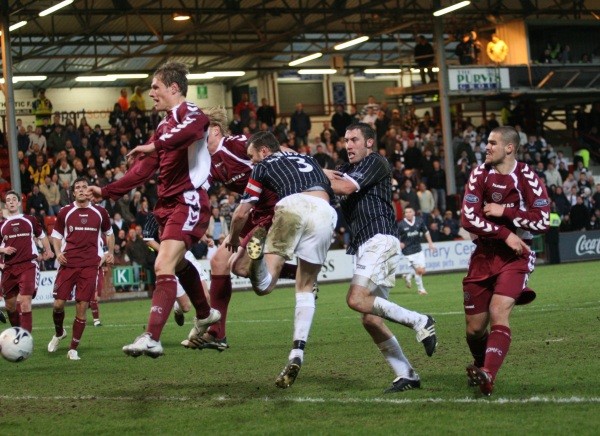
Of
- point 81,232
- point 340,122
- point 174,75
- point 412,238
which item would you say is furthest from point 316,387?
point 340,122

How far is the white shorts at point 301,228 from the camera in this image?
9695 millimetres

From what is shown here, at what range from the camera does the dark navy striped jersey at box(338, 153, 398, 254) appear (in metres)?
9.52

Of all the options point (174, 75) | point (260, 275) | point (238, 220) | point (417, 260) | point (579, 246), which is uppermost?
point (174, 75)

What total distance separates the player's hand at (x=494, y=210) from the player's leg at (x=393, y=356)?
51.0 inches

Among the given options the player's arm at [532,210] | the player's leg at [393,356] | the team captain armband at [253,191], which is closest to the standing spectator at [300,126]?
the team captain armband at [253,191]

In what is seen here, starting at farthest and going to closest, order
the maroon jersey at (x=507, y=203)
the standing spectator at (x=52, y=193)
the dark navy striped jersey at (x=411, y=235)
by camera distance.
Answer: the standing spectator at (x=52, y=193) → the dark navy striped jersey at (x=411, y=235) → the maroon jersey at (x=507, y=203)

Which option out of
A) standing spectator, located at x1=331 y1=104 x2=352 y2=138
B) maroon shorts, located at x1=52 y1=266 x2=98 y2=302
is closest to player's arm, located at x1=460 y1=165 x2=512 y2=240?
maroon shorts, located at x1=52 y1=266 x2=98 y2=302

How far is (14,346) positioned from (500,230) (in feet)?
13.2

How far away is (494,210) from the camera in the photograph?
888 cm

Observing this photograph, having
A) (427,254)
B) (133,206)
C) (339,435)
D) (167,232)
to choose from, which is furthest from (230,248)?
(427,254)

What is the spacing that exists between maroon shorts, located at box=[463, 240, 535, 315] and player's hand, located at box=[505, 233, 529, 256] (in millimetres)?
95

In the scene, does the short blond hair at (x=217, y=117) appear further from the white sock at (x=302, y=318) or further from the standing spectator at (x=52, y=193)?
the standing spectator at (x=52, y=193)

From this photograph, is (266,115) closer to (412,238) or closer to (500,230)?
(412,238)

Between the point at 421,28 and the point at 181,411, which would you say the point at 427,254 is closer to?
the point at 421,28
